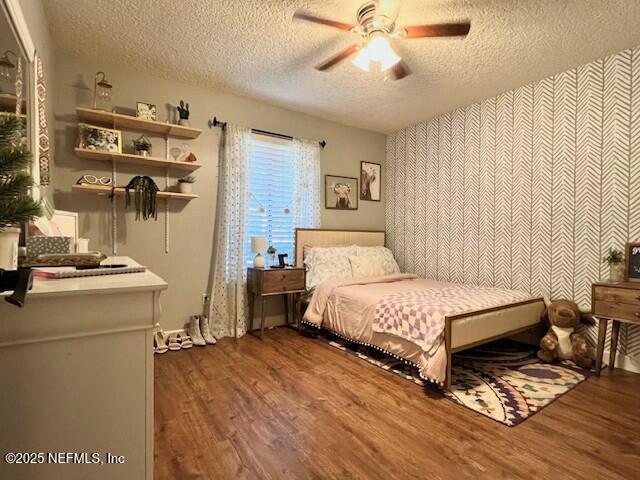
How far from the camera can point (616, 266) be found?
2592 mm

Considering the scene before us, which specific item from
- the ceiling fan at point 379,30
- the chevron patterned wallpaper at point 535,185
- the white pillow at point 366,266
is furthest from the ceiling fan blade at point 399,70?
the white pillow at point 366,266

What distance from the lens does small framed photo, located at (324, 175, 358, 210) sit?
4.27m

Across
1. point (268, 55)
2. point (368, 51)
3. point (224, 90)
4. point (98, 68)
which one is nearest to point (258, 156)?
point (224, 90)

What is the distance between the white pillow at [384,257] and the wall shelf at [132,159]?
82.6 inches

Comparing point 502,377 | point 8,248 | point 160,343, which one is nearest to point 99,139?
point 160,343

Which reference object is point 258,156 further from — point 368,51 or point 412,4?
point 412,4

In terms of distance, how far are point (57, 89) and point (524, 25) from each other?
11.8ft

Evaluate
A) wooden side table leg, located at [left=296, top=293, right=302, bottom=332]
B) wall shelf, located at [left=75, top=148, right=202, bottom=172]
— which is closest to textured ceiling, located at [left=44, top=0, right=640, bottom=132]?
wall shelf, located at [left=75, top=148, right=202, bottom=172]

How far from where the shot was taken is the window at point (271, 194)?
3670 mm

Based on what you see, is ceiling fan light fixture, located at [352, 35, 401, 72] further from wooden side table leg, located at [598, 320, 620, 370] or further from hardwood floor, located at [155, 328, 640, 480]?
wooden side table leg, located at [598, 320, 620, 370]

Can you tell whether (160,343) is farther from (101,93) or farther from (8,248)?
(8,248)

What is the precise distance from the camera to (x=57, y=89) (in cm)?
272

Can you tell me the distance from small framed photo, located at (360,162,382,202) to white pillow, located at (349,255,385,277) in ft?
3.40

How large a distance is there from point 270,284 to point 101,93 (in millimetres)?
2255
